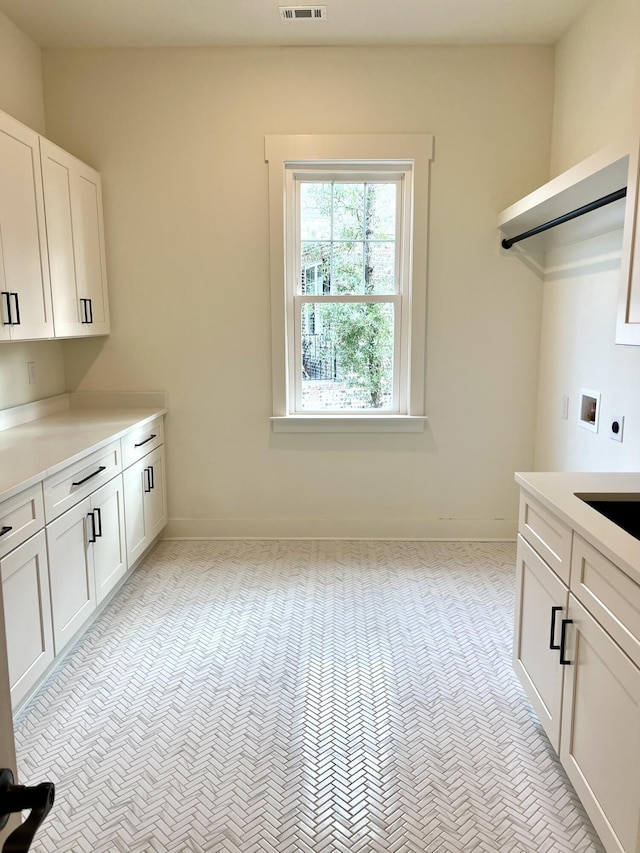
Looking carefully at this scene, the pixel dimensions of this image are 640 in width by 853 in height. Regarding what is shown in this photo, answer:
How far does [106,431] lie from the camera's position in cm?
295

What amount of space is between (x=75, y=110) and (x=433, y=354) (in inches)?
101

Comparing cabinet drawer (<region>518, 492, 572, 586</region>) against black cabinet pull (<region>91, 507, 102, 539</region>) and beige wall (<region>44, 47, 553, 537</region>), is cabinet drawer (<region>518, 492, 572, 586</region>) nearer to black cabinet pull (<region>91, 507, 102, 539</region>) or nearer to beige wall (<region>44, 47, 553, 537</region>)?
beige wall (<region>44, 47, 553, 537</region>)

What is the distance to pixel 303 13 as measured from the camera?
3.02 metres

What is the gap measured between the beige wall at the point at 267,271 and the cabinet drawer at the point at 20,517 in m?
1.65

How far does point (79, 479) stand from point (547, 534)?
1.88m

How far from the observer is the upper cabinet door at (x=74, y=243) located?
2938 mm

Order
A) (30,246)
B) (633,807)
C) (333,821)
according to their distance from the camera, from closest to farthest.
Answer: (633,807)
(333,821)
(30,246)

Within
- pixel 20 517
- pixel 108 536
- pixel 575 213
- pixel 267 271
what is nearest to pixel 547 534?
pixel 575 213

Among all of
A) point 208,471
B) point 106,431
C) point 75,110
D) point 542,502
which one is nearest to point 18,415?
point 106,431

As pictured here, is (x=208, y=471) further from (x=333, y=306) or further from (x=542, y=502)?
(x=542, y=502)

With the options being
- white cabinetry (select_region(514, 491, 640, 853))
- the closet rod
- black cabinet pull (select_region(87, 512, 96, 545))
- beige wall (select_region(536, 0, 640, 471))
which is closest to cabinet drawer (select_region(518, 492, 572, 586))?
white cabinetry (select_region(514, 491, 640, 853))

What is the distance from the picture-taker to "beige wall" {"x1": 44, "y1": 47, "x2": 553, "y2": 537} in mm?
3426

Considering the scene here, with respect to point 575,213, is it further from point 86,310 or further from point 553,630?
point 86,310

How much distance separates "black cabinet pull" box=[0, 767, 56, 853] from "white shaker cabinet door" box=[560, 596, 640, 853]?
124 cm
